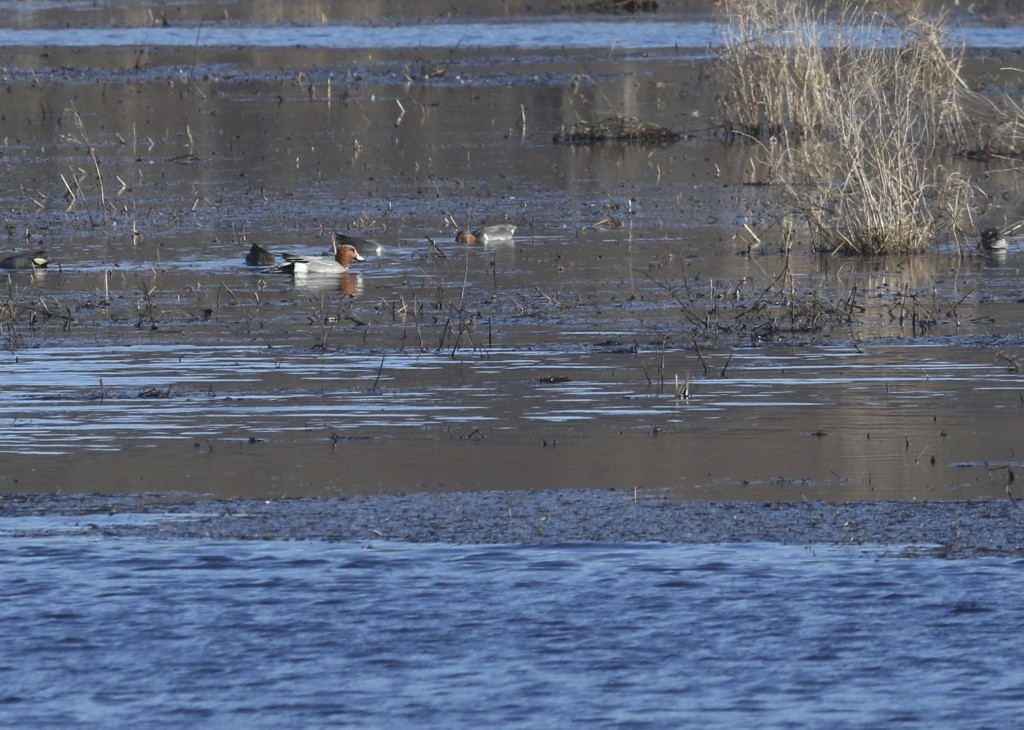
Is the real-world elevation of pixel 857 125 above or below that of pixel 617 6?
below

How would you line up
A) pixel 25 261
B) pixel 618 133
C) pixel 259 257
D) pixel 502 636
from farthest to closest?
pixel 618 133 → pixel 259 257 → pixel 25 261 → pixel 502 636

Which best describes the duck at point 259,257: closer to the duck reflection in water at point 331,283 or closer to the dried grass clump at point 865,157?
the duck reflection in water at point 331,283

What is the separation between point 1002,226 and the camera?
59.8ft

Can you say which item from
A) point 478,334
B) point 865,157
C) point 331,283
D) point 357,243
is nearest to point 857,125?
point 865,157

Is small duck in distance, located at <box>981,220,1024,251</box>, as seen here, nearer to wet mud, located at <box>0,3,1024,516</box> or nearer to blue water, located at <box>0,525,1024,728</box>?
wet mud, located at <box>0,3,1024,516</box>

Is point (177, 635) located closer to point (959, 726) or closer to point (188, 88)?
point (959, 726)

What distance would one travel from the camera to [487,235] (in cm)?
1712

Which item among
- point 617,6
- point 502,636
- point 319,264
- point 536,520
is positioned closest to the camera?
point 502,636

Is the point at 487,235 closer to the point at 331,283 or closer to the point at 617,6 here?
the point at 331,283

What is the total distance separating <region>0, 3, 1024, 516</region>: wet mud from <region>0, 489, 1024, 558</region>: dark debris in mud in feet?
0.37

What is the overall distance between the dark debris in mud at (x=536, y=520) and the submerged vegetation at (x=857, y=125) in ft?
25.6

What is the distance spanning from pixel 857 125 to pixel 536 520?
8.80 metres

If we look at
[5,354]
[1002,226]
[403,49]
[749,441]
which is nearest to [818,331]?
[749,441]

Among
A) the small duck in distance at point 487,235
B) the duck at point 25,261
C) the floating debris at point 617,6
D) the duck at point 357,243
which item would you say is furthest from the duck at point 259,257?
the floating debris at point 617,6
